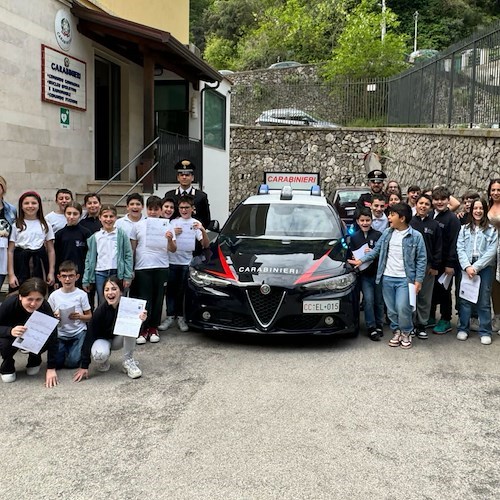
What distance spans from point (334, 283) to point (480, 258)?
5.61ft

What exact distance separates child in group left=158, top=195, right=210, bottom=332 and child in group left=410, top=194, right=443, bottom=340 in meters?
2.54

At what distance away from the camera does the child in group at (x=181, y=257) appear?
6.78 metres

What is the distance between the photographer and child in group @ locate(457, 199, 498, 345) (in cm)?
631

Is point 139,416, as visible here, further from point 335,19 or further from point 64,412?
point 335,19

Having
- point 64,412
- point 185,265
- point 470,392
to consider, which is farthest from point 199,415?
point 185,265

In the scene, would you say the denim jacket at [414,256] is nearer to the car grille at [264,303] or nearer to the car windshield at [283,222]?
the car windshield at [283,222]

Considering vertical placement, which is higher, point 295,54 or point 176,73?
point 295,54

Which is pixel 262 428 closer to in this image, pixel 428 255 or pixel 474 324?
pixel 428 255

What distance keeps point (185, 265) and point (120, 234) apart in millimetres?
1090

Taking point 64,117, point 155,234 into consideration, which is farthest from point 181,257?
point 64,117

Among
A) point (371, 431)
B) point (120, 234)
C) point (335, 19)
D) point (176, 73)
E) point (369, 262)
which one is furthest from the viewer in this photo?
point (335, 19)

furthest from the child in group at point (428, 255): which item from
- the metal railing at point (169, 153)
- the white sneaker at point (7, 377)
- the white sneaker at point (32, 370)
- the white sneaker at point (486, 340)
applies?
the metal railing at point (169, 153)

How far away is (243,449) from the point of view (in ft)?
12.1

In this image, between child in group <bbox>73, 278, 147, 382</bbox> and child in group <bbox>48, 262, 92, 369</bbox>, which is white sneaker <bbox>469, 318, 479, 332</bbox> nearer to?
child in group <bbox>73, 278, 147, 382</bbox>
